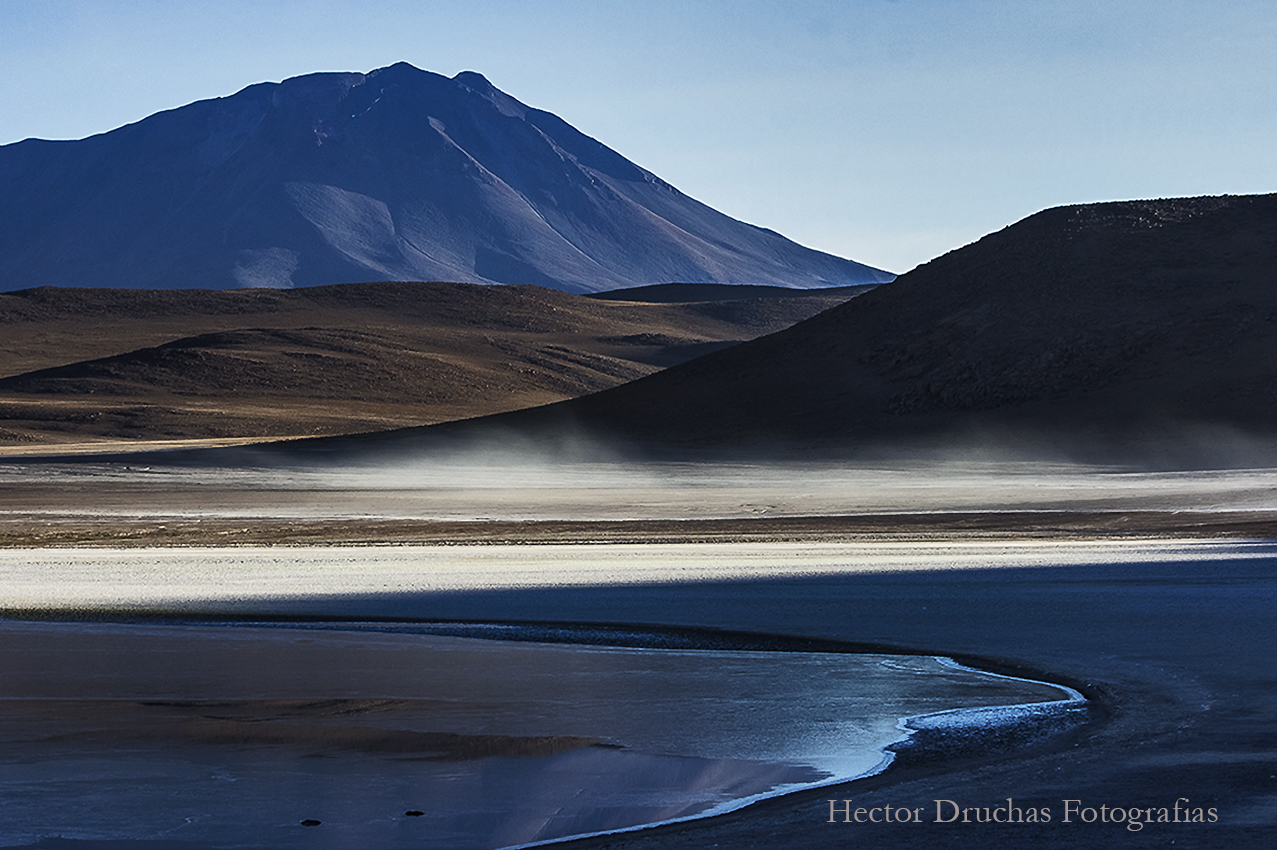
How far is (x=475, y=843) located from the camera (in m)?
6.35

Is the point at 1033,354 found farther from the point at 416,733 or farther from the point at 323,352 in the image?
the point at 323,352

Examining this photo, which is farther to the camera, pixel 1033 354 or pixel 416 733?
pixel 1033 354

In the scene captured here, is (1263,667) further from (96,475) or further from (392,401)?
(392,401)

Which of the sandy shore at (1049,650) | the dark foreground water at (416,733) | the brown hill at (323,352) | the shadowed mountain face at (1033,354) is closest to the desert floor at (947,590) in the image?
the sandy shore at (1049,650)

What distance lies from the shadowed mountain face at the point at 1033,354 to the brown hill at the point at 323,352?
80.9ft

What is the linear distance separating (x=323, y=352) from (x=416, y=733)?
104491 millimetres

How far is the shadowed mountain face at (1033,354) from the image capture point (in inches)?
2200

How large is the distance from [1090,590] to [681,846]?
10652mm

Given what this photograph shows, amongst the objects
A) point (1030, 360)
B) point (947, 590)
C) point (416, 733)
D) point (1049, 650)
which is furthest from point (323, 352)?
point (416, 733)

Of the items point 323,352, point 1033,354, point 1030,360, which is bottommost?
point 1030,360

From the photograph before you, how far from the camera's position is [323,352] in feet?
364

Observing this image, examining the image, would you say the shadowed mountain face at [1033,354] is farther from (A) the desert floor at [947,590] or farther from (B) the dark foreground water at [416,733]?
(B) the dark foreground water at [416,733]

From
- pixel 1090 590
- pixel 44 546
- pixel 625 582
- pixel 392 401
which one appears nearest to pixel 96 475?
pixel 44 546

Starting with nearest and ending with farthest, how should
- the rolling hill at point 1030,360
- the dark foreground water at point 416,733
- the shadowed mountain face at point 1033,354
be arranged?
the dark foreground water at point 416,733 < the rolling hill at point 1030,360 < the shadowed mountain face at point 1033,354
